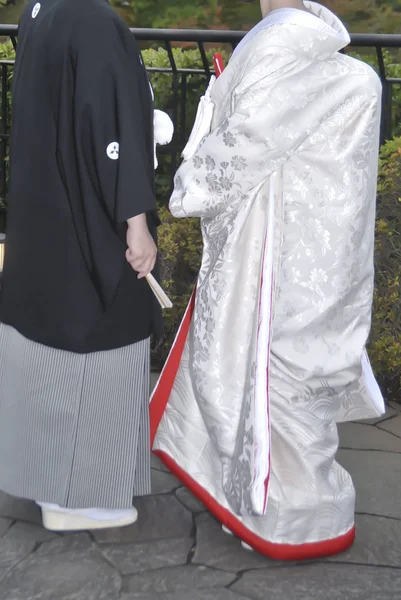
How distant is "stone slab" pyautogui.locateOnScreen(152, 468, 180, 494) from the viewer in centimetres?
333

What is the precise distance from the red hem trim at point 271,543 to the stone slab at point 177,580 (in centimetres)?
13

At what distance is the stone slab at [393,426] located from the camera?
403 centimetres

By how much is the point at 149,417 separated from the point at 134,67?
1123 mm

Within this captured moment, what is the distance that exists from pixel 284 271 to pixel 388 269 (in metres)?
1.65

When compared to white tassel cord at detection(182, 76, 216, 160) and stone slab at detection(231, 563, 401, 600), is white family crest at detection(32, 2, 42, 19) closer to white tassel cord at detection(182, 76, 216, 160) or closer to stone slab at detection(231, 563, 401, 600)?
white tassel cord at detection(182, 76, 216, 160)

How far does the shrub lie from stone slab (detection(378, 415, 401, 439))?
9.8 inches

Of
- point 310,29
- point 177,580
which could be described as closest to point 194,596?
point 177,580

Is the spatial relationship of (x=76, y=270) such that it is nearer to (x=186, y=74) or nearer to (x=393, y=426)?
(x=393, y=426)

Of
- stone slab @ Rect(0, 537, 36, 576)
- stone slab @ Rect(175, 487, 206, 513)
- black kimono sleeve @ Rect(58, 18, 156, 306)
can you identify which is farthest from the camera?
stone slab @ Rect(175, 487, 206, 513)

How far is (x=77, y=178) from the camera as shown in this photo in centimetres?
268

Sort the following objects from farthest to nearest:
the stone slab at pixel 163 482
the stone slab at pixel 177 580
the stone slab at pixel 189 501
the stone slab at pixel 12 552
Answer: the stone slab at pixel 163 482, the stone slab at pixel 189 501, the stone slab at pixel 12 552, the stone slab at pixel 177 580

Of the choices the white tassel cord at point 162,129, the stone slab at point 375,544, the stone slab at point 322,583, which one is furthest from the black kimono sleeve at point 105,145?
the stone slab at point 375,544

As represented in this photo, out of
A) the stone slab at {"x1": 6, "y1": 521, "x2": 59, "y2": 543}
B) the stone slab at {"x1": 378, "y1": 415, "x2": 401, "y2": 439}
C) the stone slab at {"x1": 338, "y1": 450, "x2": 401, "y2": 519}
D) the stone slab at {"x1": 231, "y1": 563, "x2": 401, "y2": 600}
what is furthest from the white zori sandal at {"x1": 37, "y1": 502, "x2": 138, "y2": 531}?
the stone slab at {"x1": 378, "y1": 415, "x2": 401, "y2": 439}

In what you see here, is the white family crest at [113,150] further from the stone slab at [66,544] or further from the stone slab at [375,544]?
the stone slab at [375,544]
